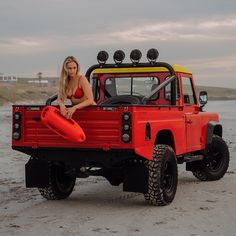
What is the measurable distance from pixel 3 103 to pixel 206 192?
65456mm

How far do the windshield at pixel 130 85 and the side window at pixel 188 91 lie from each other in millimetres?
473

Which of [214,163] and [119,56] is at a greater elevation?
[119,56]

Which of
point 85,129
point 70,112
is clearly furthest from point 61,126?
point 85,129

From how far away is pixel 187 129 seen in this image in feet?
29.5

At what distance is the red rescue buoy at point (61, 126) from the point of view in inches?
281

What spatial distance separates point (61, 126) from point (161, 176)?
5.32 ft

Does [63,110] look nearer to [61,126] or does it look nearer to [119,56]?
[61,126]

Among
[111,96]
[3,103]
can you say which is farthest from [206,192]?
[3,103]

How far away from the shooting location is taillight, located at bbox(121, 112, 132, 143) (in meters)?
7.19

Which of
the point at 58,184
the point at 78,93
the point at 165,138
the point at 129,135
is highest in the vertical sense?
the point at 78,93

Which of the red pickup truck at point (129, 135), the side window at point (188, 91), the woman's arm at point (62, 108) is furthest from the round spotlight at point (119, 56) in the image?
the woman's arm at point (62, 108)

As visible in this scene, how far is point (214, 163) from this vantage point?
34.6 feet

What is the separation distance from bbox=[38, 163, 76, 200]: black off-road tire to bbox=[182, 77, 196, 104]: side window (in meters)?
2.30

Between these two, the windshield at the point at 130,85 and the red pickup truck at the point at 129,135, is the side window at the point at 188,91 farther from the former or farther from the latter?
the windshield at the point at 130,85
